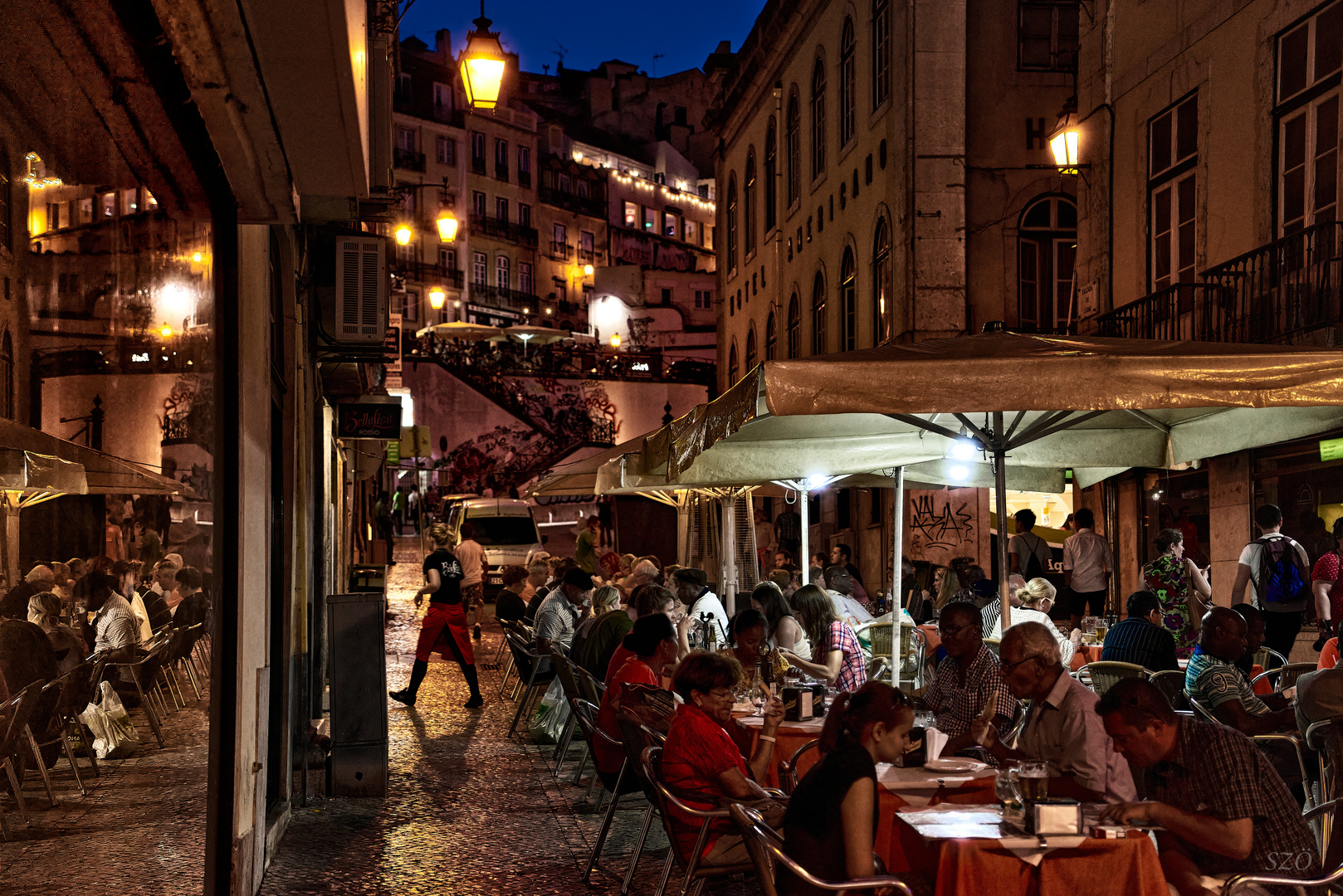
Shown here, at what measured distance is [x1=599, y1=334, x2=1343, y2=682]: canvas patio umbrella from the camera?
607 cm

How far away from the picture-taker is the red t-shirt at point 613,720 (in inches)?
309

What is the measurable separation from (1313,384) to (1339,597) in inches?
287

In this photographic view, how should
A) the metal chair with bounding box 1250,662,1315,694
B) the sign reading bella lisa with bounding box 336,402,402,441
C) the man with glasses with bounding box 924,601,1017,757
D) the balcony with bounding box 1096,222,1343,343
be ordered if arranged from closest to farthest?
1. the man with glasses with bounding box 924,601,1017,757
2. the metal chair with bounding box 1250,662,1315,694
3. the balcony with bounding box 1096,222,1343,343
4. the sign reading bella lisa with bounding box 336,402,402,441

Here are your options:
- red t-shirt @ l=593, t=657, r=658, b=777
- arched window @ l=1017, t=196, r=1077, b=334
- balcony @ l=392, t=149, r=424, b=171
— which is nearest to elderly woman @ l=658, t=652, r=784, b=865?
red t-shirt @ l=593, t=657, r=658, b=777

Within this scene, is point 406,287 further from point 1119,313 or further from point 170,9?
point 170,9

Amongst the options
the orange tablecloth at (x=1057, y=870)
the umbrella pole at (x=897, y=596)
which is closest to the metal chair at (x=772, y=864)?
the orange tablecloth at (x=1057, y=870)

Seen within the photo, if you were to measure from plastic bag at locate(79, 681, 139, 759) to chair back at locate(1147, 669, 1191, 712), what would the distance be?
6306 mm

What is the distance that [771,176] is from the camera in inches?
1383

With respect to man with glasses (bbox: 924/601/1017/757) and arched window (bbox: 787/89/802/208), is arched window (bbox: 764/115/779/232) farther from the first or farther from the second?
man with glasses (bbox: 924/601/1017/757)

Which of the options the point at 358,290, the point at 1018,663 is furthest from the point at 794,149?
the point at 1018,663

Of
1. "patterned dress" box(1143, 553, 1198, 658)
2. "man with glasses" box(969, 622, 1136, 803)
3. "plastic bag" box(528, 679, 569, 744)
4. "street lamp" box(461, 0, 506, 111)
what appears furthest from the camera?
"street lamp" box(461, 0, 506, 111)

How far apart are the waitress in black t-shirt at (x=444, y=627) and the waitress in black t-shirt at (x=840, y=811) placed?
31.7ft

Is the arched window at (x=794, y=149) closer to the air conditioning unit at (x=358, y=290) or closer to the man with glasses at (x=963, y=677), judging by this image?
the air conditioning unit at (x=358, y=290)

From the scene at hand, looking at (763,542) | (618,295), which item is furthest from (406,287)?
(763,542)
